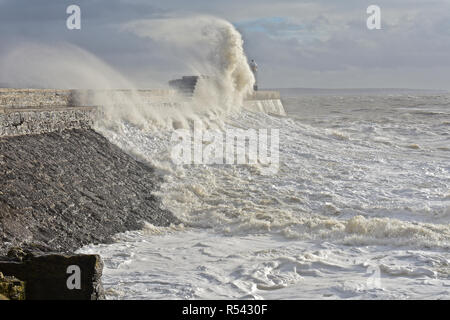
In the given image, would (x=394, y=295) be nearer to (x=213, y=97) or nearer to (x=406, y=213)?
(x=406, y=213)

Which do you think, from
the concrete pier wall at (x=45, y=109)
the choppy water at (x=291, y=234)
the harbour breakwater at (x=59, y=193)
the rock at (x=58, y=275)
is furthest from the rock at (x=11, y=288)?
the concrete pier wall at (x=45, y=109)

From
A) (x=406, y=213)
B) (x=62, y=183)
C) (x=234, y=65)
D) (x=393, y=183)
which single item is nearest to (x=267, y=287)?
(x=62, y=183)

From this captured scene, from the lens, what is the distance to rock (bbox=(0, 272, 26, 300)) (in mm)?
4414

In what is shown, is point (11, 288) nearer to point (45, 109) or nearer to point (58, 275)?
point (58, 275)

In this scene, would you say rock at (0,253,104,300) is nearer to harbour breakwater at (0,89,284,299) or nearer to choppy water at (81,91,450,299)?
harbour breakwater at (0,89,284,299)

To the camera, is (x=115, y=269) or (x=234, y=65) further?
(x=234, y=65)

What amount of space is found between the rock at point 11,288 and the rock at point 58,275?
249 millimetres

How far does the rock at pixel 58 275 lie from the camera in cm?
485

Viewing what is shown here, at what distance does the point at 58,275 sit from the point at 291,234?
4082mm

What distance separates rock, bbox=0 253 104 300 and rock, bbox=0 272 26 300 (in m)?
0.25

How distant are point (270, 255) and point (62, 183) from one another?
2.91m

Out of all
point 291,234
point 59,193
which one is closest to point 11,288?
point 59,193

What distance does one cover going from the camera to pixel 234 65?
844 inches

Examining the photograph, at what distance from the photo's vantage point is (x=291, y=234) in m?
8.30
